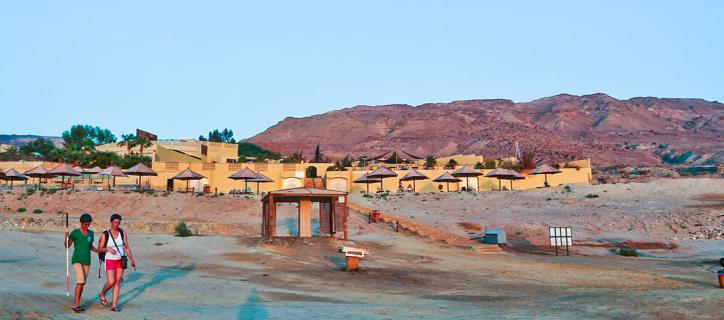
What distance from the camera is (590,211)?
37.3 m

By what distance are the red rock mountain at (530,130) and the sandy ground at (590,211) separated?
7022cm

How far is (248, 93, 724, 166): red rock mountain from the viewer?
12262cm

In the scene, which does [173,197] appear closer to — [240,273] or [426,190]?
[426,190]

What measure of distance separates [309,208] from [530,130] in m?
122

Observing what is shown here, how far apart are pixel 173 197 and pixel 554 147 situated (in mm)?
93759

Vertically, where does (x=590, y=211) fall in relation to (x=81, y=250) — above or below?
above

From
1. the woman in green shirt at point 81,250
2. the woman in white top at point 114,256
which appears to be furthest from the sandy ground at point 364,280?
the woman in green shirt at point 81,250

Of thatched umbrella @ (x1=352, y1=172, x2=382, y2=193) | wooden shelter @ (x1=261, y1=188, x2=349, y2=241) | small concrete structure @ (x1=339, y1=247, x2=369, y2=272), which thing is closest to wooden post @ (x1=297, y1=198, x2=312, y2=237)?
wooden shelter @ (x1=261, y1=188, x2=349, y2=241)

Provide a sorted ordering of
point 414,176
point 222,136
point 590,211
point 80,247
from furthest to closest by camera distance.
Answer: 1. point 222,136
2. point 414,176
3. point 590,211
4. point 80,247

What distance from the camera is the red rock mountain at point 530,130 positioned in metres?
123

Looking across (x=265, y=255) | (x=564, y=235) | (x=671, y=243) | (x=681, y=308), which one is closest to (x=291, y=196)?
(x=265, y=255)

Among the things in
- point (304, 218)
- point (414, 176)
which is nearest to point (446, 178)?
point (414, 176)

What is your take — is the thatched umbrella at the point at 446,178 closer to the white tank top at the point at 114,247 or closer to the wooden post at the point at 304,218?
the wooden post at the point at 304,218

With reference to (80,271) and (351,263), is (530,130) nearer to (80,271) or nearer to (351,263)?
(351,263)
